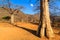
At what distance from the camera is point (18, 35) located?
39.5ft

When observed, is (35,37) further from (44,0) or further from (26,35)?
(44,0)

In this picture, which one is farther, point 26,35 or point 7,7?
point 7,7

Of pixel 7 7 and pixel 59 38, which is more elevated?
pixel 7 7

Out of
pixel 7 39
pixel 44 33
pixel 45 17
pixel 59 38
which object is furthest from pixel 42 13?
pixel 7 39

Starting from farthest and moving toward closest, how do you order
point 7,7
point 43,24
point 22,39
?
point 7,7 → point 43,24 → point 22,39

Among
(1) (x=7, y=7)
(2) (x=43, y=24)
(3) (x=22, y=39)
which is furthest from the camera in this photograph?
(1) (x=7, y=7)

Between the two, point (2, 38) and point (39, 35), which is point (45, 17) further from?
point (2, 38)

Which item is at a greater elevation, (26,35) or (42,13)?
(42,13)

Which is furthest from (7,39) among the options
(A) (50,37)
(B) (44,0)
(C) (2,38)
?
(B) (44,0)

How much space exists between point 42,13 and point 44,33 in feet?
5.24

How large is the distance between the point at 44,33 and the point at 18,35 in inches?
81.6

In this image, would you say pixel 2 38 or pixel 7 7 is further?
pixel 7 7

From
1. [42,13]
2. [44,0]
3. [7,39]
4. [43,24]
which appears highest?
[44,0]

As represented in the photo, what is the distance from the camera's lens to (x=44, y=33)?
1166 cm
